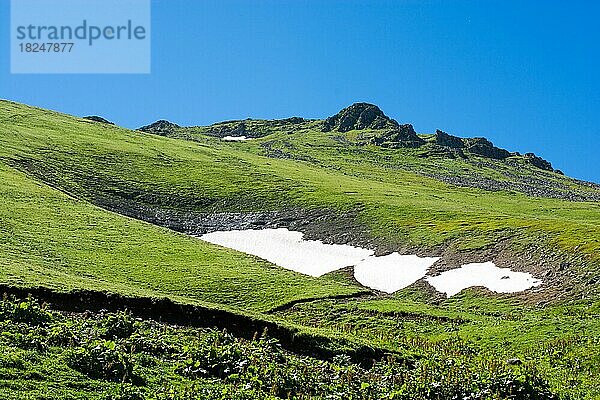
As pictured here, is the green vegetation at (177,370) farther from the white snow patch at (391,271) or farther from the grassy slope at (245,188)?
the grassy slope at (245,188)

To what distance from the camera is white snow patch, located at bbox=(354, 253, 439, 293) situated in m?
60.9

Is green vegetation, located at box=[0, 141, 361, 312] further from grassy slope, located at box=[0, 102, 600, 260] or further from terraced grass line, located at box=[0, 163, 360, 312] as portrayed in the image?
grassy slope, located at box=[0, 102, 600, 260]

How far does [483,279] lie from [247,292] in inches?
823

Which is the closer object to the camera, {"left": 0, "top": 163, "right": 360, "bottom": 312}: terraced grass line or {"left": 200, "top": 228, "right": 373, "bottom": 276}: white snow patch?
{"left": 0, "top": 163, "right": 360, "bottom": 312}: terraced grass line

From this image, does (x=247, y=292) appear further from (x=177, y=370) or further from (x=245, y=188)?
(x=245, y=188)

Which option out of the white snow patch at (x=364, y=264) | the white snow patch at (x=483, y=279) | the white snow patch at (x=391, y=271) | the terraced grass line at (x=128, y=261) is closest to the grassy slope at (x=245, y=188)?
the white snow patch at (x=391, y=271)

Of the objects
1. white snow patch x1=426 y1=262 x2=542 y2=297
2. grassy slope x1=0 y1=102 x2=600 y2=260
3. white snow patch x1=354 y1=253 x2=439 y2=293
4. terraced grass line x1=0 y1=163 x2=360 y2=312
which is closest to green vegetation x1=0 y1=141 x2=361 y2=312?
terraced grass line x1=0 y1=163 x2=360 y2=312

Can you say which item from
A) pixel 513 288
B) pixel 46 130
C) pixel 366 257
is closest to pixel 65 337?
pixel 513 288

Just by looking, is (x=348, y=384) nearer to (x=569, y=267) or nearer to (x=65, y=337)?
(x=65, y=337)

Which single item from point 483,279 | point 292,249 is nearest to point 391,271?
point 483,279

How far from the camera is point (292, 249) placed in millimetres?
77000

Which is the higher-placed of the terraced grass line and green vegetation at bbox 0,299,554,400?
the terraced grass line

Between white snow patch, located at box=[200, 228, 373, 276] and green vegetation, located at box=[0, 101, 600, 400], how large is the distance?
13.6 feet

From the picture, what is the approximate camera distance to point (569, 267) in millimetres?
56812
